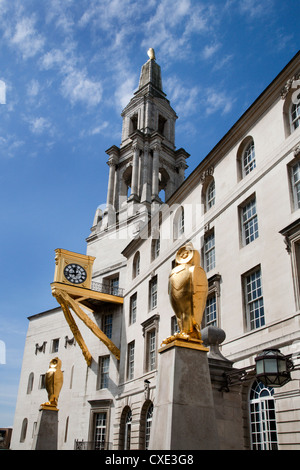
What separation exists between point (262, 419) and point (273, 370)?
4.51 m

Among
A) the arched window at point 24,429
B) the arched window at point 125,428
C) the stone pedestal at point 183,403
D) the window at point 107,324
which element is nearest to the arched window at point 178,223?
the window at point 107,324

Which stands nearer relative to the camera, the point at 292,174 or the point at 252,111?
the point at 292,174

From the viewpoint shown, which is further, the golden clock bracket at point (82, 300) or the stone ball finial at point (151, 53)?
the stone ball finial at point (151, 53)

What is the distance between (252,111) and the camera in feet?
66.4

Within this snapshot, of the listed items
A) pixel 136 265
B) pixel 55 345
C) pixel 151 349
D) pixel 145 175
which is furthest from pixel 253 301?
pixel 55 345

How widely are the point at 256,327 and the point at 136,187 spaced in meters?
28.4

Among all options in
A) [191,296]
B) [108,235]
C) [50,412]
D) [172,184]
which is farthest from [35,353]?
[191,296]

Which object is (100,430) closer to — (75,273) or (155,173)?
(75,273)

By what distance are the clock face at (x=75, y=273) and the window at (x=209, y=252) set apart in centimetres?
1439

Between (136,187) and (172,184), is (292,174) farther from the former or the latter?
(172,184)

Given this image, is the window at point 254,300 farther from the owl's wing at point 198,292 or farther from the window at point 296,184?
the owl's wing at point 198,292

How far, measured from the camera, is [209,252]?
22.1 meters

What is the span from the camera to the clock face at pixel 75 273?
33562 mm
